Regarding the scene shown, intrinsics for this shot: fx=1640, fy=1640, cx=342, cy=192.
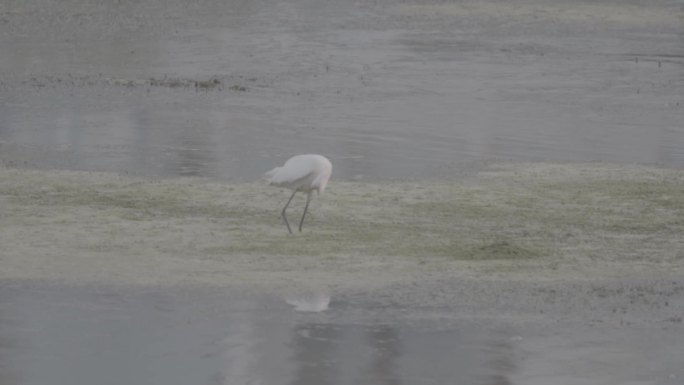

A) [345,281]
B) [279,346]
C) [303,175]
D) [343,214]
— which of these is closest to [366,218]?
[343,214]

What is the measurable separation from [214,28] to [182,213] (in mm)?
17955

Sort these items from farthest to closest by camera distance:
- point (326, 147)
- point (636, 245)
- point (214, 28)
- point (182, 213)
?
point (214, 28), point (326, 147), point (182, 213), point (636, 245)

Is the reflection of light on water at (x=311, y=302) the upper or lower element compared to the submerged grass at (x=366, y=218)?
upper

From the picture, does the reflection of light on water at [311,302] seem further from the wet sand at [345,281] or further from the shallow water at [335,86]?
the shallow water at [335,86]

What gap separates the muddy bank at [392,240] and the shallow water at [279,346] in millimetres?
488

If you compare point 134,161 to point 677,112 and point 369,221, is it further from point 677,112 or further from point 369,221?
point 677,112

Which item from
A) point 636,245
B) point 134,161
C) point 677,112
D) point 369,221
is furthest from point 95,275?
point 677,112

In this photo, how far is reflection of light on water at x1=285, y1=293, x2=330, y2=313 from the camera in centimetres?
1093

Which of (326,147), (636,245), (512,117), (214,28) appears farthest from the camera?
(214,28)

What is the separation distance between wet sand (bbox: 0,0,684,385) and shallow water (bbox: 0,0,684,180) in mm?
81

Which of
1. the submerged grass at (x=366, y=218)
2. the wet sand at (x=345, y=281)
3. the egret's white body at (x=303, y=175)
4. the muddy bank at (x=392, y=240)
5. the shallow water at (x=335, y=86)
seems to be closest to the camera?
the wet sand at (x=345, y=281)

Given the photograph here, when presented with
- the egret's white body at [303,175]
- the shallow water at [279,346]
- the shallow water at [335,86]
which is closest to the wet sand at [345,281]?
the shallow water at [279,346]

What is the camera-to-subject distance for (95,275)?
11875mm

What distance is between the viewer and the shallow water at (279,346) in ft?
30.6
